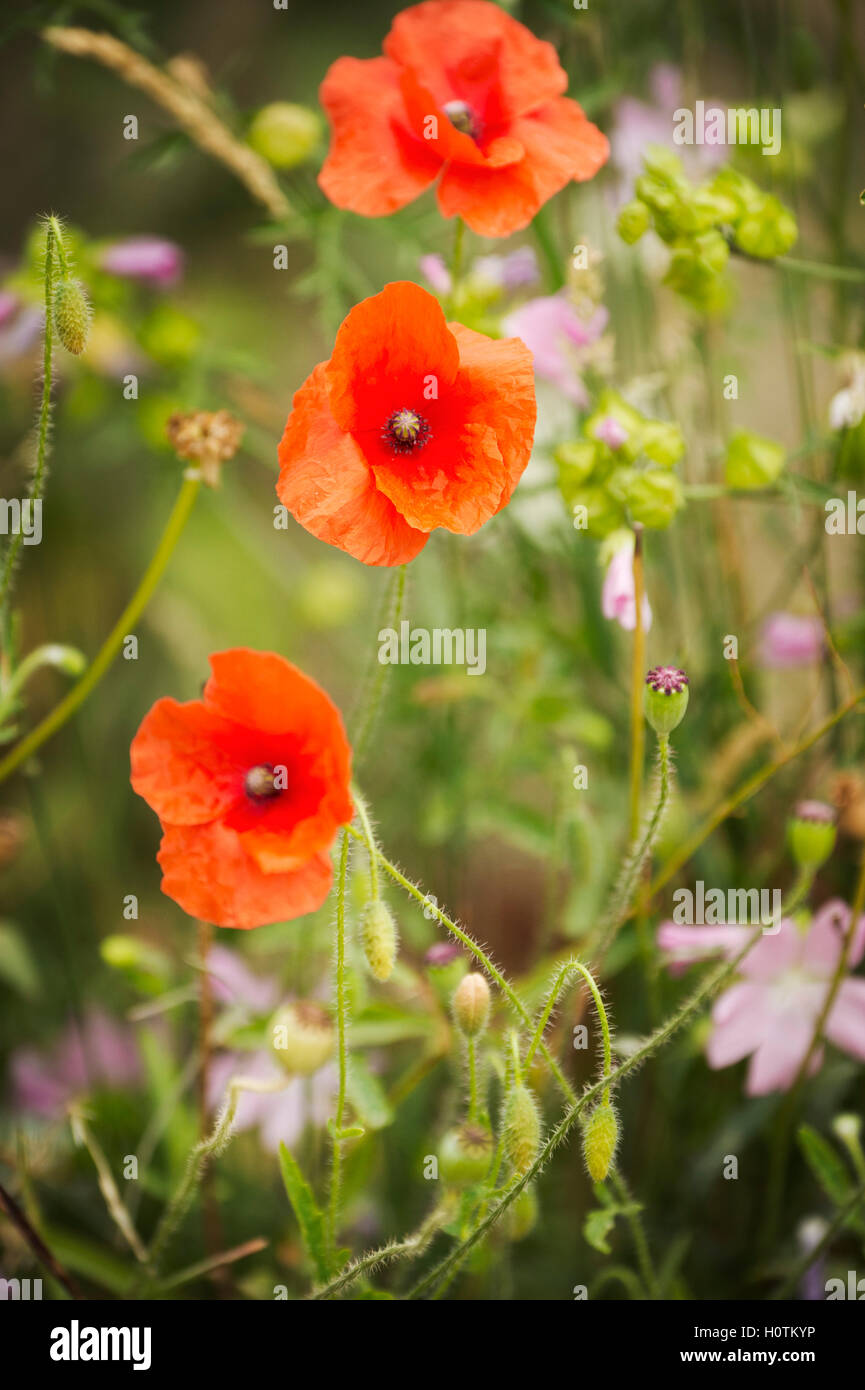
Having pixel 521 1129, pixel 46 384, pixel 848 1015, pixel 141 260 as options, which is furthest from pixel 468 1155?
pixel 141 260

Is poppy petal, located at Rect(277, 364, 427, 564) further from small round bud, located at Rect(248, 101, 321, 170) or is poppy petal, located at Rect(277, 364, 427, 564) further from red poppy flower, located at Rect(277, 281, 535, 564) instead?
small round bud, located at Rect(248, 101, 321, 170)

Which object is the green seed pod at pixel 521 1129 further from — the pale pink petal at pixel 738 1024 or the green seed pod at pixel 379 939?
the pale pink petal at pixel 738 1024

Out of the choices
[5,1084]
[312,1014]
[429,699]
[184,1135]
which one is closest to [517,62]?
[429,699]

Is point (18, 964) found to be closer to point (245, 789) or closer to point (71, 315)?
point (245, 789)

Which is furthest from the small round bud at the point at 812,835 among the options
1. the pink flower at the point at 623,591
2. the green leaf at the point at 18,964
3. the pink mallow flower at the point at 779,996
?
the green leaf at the point at 18,964

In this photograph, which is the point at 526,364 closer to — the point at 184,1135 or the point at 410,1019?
the point at 410,1019

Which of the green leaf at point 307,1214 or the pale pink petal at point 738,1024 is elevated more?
the pale pink petal at point 738,1024

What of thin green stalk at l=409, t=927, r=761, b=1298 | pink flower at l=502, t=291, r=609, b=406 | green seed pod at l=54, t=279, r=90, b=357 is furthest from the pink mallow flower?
green seed pod at l=54, t=279, r=90, b=357
